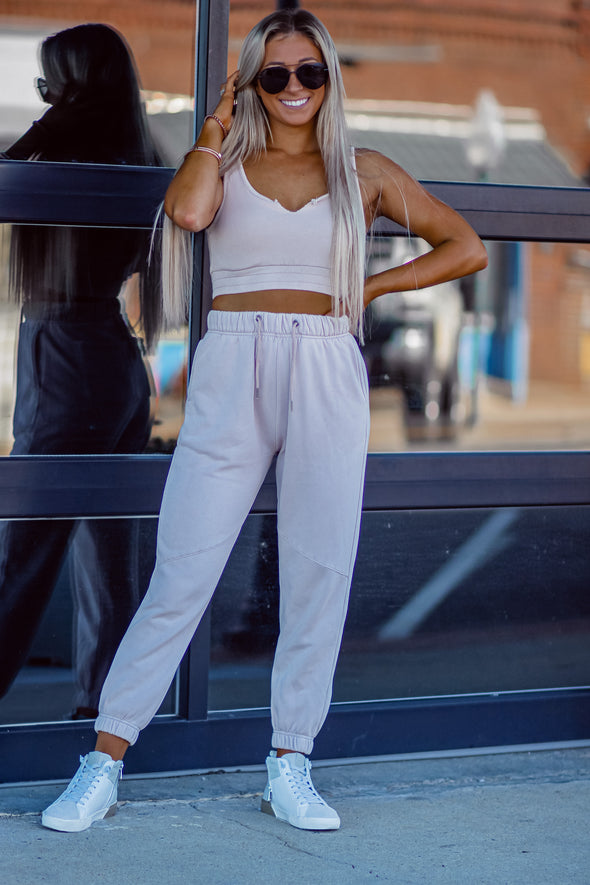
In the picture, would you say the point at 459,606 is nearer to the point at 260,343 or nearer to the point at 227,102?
the point at 260,343

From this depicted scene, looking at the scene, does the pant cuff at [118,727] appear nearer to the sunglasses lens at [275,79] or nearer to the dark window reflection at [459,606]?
the dark window reflection at [459,606]

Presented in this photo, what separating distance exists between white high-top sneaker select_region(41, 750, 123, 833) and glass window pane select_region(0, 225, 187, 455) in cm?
81

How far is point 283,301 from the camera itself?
7.76ft

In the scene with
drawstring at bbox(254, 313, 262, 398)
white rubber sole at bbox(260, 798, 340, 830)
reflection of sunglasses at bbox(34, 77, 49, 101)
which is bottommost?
white rubber sole at bbox(260, 798, 340, 830)

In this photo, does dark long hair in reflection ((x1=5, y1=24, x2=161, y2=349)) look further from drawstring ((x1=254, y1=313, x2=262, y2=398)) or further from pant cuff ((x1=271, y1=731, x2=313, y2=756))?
pant cuff ((x1=271, y1=731, x2=313, y2=756))

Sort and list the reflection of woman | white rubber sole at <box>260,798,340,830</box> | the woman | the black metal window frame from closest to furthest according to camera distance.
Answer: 1. the woman
2. white rubber sole at <box>260,798,340,830</box>
3. the black metal window frame
4. the reflection of woman

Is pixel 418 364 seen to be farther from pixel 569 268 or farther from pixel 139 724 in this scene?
pixel 139 724

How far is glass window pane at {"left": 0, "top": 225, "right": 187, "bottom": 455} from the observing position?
279 centimetres

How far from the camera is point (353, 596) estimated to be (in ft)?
10.2

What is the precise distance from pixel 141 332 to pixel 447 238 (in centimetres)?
87

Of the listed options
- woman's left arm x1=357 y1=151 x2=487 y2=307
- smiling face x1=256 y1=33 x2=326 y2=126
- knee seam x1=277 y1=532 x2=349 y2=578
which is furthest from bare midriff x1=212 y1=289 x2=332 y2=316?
knee seam x1=277 y1=532 x2=349 y2=578

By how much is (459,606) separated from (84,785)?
1.28 metres

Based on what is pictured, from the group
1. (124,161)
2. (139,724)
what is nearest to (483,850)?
(139,724)

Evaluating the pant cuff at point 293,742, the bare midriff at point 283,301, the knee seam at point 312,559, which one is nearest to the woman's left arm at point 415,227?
the bare midriff at point 283,301
